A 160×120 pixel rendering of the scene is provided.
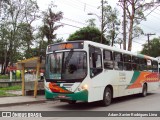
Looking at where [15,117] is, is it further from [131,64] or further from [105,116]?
[131,64]

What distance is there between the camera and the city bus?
13938mm

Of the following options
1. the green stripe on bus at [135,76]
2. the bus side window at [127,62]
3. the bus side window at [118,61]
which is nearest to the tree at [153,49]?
the green stripe on bus at [135,76]

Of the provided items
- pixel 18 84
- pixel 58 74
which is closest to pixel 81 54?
pixel 58 74

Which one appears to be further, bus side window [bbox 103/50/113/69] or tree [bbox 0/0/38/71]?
tree [bbox 0/0/38/71]

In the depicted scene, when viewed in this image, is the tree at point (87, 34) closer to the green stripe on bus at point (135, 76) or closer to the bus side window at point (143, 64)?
the bus side window at point (143, 64)

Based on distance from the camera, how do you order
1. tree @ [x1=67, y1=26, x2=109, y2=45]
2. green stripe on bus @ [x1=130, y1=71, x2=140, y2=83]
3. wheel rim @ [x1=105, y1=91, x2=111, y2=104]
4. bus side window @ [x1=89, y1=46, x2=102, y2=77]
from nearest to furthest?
1. bus side window @ [x1=89, y1=46, x2=102, y2=77]
2. wheel rim @ [x1=105, y1=91, x2=111, y2=104]
3. green stripe on bus @ [x1=130, y1=71, x2=140, y2=83]
4. tree @ [x1=67, y1=26, x2=109, y2=45]

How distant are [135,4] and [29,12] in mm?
23115

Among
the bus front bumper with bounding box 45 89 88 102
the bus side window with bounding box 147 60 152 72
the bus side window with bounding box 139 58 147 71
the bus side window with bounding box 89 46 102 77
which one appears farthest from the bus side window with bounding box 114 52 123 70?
the bus side window with bounding box 147 60 152 72

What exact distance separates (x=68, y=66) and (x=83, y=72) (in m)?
0.76

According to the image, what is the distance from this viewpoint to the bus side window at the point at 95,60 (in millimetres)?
14320

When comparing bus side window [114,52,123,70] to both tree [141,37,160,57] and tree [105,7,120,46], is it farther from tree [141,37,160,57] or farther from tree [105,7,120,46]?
tree [141,37,160,57]

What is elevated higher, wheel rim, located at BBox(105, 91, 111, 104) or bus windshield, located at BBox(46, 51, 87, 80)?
bus windshield, located at BBox(46, 51, 87, 80)

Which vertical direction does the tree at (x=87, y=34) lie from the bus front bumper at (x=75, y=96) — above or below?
above

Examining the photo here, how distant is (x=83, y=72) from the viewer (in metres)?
13.9
